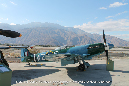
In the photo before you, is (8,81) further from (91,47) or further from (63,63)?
(91,47)

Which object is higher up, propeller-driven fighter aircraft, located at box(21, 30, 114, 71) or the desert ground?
propeller-driven fighter aircraft, located at box(21, 30, 114, 71)

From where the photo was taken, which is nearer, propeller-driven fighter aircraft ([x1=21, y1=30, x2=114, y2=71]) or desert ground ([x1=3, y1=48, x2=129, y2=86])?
desert ground ([x1=3, y1=48, x2=129, y2=86])

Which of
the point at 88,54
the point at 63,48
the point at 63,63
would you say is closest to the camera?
the point at 63,63

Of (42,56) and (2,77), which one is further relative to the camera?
(42,56)

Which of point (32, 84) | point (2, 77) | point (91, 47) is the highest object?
point (91, 47)

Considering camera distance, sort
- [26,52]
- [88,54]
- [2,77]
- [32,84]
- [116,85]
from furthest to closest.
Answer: [26,52]
[88,54]
[32,84]
[116,85]
[2,77]

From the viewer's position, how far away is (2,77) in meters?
4.73

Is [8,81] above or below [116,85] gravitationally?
above

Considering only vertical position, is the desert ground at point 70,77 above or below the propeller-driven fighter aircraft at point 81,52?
below

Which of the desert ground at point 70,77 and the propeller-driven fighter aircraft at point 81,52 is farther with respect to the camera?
the propeller-driven fighter aircraft at point 81,52

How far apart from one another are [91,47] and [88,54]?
1148 mm

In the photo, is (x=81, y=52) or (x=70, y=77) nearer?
(x=70, y=77)

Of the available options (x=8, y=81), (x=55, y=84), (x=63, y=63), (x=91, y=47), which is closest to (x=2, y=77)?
(x=8, y=81)

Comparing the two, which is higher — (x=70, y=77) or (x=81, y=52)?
(x=81, y=52)
